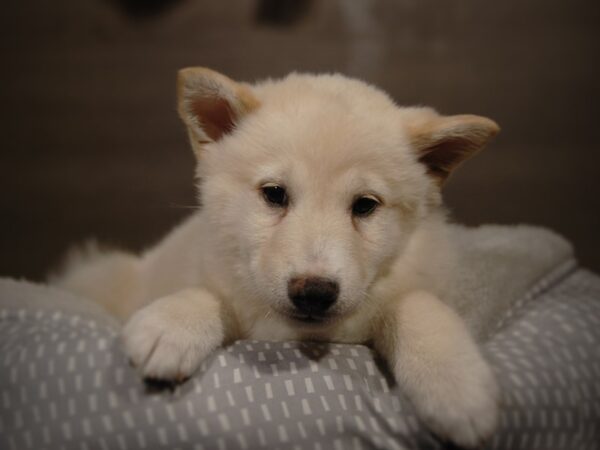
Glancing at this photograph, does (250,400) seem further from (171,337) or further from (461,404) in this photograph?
(461,404)

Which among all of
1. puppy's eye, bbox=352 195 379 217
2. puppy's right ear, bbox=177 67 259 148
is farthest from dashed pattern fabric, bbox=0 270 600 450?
puppy's right ear, bbox=177 67 259 148

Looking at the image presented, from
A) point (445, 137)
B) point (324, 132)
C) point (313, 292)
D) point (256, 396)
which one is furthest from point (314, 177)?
point (256, 396)

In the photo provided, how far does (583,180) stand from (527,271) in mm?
1419

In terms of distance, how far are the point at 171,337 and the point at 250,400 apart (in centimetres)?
21

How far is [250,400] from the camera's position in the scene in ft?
3.86

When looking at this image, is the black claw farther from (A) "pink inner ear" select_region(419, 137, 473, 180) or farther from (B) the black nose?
(A) "pink inner ear" select_region(419, 137, 473, 180)

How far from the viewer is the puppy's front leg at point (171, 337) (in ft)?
3.80

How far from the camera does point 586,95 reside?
9.77 ft

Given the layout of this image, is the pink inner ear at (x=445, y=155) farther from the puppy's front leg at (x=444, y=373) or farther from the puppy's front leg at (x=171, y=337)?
the puppy's front leg at (x=171, y=337)

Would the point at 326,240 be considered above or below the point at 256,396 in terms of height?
above

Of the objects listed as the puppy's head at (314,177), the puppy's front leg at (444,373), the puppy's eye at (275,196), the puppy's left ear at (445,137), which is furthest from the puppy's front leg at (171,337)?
the puppy's left ear at (445,137)

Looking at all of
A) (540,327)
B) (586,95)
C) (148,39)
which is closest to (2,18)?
(148,39)

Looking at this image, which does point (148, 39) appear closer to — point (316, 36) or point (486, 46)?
point (316, 36)

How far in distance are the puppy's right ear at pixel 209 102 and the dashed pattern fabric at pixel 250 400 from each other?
1.91ft
